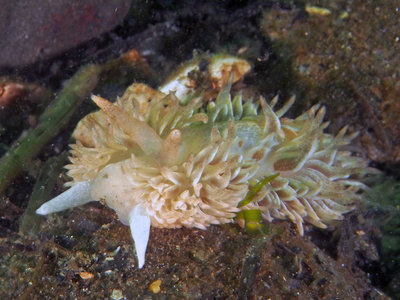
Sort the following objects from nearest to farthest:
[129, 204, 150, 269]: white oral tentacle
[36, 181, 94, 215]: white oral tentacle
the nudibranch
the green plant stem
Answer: [129, 204, 150, 269]: white oral tentacle < the nudibranch < [36, 181, 94, 215]: white oral tentacle < the green plant stem

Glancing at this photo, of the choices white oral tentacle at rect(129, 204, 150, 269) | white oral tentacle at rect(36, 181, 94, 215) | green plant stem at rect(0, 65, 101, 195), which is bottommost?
green plant stem at rect(0, 65, 101, 195)

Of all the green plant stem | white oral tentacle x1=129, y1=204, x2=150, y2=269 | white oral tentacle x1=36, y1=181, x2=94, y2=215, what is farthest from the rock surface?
white oral tentacle x1=129, y1=204, x2=150, y2=269

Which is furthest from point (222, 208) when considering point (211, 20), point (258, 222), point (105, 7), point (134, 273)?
point (105, 7)

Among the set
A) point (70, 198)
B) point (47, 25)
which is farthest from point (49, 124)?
point (70, 198)

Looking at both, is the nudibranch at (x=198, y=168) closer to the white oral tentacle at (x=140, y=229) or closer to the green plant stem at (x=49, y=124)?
the white oral tentacle at (x=140, y=229)

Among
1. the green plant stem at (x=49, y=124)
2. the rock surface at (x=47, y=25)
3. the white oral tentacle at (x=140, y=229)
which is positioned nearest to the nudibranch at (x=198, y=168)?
the white oral tentacle at (x=140, y=229)

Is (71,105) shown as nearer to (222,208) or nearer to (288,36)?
(222,208)

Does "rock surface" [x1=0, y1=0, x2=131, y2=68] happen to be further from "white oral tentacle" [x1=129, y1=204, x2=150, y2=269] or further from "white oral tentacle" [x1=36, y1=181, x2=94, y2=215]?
"white oral tentacle" [x1=129, y1=204, x2=150, y2=269]

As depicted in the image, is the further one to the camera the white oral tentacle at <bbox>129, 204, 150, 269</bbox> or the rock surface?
the rock surface
